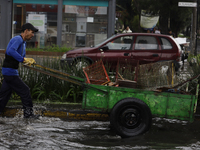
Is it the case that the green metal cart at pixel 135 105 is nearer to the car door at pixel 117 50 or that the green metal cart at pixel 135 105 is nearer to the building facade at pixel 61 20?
the car door at pixel 117 50

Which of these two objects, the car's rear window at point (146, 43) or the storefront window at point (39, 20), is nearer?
the car's rear window at point (146, 43)

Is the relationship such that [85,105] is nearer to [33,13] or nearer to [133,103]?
[133,103]

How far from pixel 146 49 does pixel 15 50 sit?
21.3ft

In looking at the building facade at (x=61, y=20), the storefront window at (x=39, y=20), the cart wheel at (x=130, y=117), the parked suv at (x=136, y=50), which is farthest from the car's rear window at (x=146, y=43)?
the storefront window at (x=39, y=20)

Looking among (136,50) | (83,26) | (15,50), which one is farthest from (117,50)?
(83,26)

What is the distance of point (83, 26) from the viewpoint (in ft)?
74.2

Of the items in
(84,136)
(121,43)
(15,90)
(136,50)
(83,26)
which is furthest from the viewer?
(83,26)

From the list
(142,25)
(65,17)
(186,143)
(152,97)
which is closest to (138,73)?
(152,97)

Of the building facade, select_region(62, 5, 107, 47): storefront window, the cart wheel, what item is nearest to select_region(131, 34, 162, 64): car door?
the cart wheel

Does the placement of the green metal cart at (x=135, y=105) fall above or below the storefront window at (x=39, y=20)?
below

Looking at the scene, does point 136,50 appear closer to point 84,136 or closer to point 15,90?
point 15,90

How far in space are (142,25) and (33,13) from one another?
15.6 m

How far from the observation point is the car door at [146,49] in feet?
39.4

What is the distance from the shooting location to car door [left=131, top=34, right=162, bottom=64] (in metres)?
12.0
